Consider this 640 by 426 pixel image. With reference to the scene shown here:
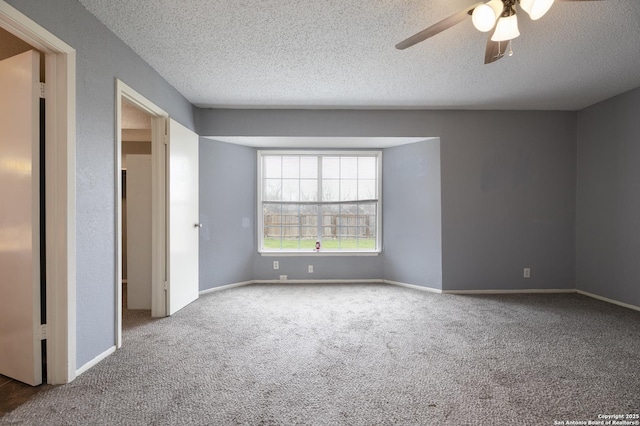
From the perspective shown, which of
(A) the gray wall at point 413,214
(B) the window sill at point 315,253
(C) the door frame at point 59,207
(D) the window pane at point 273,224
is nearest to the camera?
(C) the door frame at point 59,207

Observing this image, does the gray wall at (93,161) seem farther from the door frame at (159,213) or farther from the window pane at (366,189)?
the window pane at (366,189)

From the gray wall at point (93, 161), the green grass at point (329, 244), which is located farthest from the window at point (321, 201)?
the gray wall at point (93, 161)

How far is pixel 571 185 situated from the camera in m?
4.07

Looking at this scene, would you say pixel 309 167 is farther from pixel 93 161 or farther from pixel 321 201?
pixel 93 161

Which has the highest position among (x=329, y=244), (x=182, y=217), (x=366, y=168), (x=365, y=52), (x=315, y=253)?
(x=365, y=52)

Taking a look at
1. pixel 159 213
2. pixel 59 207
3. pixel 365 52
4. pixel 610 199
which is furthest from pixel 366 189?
pixel 59 207

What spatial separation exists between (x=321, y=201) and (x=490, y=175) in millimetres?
2430

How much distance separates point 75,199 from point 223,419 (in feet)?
5.48

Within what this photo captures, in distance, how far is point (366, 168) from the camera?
4.73m

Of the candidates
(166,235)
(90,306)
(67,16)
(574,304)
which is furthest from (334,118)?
(574,304)

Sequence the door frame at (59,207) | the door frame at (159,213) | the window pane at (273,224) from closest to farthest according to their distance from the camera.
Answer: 1. the door frame at (59,207)
2. the door frame at (159,213)
3. the window pane at (273,224)

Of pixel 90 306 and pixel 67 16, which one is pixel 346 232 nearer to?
pixel 90 306

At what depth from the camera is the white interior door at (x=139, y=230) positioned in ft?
10.9

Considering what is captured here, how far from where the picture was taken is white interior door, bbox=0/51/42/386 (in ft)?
6.00
